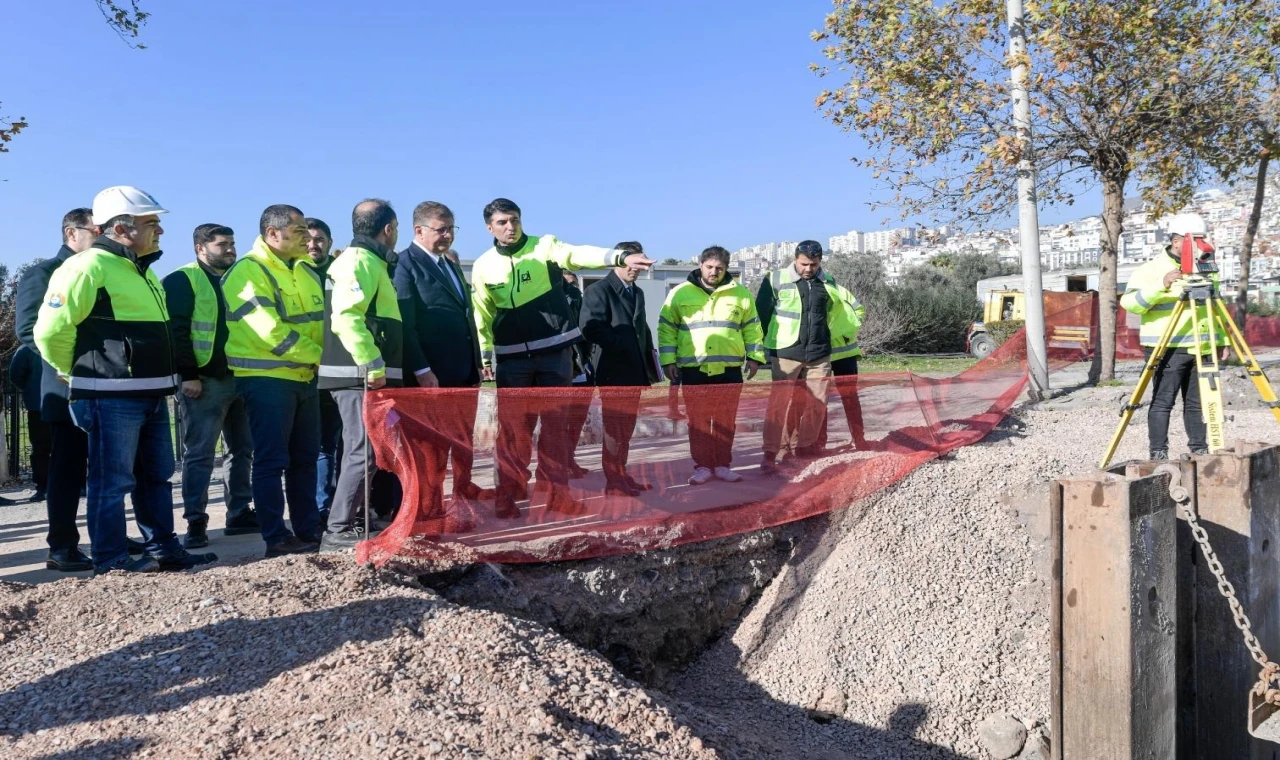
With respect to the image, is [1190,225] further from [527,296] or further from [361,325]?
[361,325]

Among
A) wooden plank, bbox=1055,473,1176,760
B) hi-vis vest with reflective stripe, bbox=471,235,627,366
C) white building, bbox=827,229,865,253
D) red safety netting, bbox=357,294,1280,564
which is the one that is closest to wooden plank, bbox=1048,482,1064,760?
wooden plank, bbox=1055,473,1176,760

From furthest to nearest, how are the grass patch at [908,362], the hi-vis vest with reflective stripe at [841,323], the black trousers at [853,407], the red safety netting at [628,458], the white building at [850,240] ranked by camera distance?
the white building at [850,240] → the grass patch at [908,362] → the hi-vis vest with reflective stripe at [841,323] → the black trousers at [853,407] → the red safety netting at [628,458]

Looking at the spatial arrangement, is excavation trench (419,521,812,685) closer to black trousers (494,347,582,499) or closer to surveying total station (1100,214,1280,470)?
black trousers (494,347,582,499)

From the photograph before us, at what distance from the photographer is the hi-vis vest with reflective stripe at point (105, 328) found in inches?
160

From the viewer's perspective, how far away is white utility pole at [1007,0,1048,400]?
33.3 feet

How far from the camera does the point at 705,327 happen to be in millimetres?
6223

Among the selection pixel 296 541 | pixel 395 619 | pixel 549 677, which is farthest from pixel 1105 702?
pixel 296 541

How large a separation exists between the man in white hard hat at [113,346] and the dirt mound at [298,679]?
50 cm

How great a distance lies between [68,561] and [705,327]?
3956mm

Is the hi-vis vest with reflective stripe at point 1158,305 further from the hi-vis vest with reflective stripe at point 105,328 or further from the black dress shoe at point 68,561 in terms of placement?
the black dress shoe at point 68,561

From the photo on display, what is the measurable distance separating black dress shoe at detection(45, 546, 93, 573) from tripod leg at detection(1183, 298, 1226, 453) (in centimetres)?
635

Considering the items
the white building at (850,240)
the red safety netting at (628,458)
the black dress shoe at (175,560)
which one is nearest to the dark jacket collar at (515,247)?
the red safety netting at (628,458)

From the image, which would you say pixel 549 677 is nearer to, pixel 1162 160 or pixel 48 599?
pixel 48 599

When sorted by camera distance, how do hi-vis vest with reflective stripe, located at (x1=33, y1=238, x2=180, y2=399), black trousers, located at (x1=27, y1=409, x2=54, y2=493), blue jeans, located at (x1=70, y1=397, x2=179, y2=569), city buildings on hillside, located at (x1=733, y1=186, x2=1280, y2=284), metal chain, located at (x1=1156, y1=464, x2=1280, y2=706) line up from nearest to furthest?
1. metal chain, located at (x1=1156, y1=464, x2=1280, y2=706)
2. hi-vis vest with reflective stripe, located at (x1=33, y1=238, x2=180, y2=399)
3. blue jeans, located at (x1=70, y1=397, x2=179, y2=569)
4. black trousers, located at (x1=27, y1=409, x2=54, y2=493)
5. city buildings on hillside, located at (x1=733, y1=186, x2=1280, y2=284)
